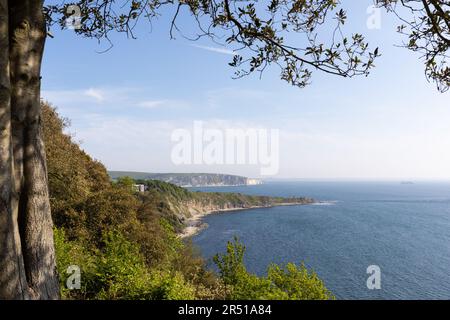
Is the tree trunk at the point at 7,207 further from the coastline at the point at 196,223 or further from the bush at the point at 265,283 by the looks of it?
the coastline at the point at 196,223

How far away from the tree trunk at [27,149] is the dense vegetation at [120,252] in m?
3.81

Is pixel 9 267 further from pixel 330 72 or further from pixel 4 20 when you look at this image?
pixel 330 72

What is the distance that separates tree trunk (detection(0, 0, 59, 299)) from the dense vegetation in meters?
3.81

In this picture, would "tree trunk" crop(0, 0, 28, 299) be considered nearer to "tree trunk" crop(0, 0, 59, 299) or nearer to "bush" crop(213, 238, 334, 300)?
"tree trunk" crop(0, 0, 59, 299)

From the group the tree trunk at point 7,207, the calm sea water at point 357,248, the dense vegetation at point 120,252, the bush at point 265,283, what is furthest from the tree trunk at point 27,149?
the calm sea water at point 357,248

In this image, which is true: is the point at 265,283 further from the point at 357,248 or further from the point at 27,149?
the point at 357,248

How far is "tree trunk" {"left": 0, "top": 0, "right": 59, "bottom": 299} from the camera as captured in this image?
398cm

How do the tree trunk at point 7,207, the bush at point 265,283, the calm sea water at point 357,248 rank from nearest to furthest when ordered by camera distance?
the tree trunk at point 7,207 < the bush at point 265,283 < the calm sea water at point 357,248

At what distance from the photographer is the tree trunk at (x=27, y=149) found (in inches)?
157

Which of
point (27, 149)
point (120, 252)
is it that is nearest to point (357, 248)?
point (120, 252)

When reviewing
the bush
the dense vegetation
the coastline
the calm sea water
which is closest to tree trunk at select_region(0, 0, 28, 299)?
the dense vegetation
